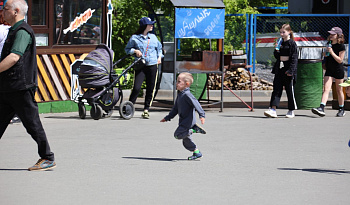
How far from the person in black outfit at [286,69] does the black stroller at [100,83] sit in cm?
263

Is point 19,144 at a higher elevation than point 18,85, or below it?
below

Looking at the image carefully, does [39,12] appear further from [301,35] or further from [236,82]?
[301,35]

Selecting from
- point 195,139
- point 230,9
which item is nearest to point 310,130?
point 195,139

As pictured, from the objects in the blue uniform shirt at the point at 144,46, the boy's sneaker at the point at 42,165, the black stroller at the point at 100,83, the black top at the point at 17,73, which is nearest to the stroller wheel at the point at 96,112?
the black stroller at the point at 100,83

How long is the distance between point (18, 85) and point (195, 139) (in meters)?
3.73

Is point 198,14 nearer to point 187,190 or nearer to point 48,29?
point 48,29

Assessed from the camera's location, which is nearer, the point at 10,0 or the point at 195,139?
the point at 10,0

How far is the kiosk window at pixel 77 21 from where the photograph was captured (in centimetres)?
1418

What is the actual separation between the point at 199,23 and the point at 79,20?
232 centimetres

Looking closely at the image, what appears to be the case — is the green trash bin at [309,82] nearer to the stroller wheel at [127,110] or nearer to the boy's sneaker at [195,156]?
the stroller wheel at [127,110]

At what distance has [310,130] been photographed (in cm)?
1195

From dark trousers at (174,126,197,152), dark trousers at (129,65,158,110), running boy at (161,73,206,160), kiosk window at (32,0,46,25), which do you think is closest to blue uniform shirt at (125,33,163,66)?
dark trousers at (129,65,158,110)

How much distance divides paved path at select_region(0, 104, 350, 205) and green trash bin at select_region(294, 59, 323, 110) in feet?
7.92

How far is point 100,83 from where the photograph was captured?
13.0 m
